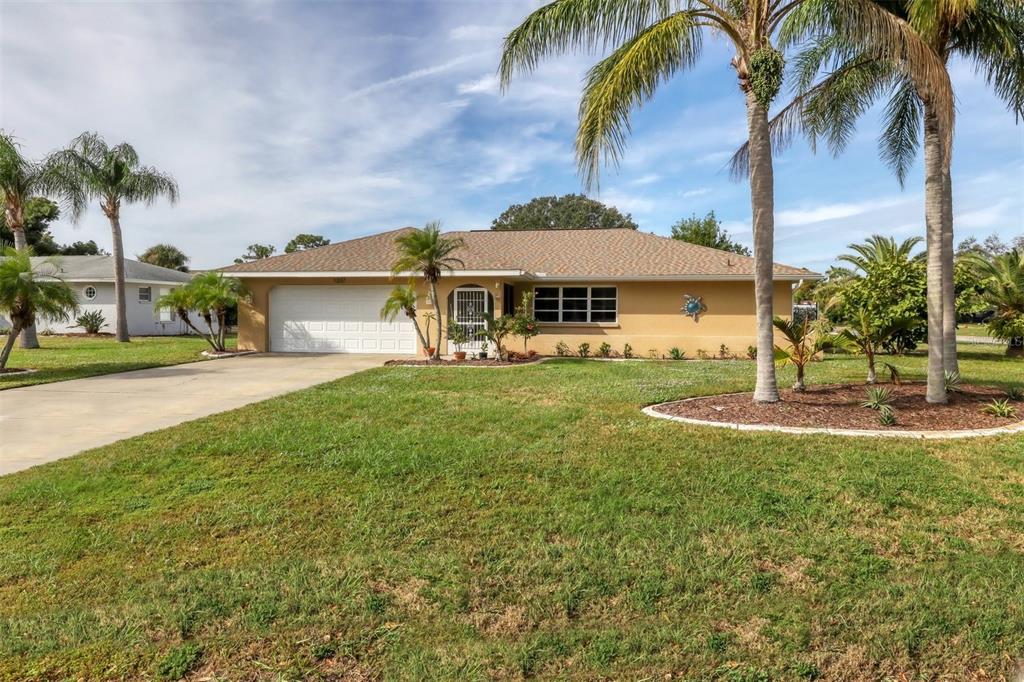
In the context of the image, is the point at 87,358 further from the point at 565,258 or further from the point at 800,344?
Result: the point at 800,344

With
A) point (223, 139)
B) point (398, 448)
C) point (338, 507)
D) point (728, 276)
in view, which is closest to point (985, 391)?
point (728, 276)

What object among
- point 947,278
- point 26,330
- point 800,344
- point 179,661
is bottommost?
point 179,661

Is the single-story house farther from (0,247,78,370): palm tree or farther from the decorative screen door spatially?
(0,247,78,370): palm tree

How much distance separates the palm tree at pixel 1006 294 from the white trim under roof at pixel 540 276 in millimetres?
6834

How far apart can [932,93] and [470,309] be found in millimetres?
13337

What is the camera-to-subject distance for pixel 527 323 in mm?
16578

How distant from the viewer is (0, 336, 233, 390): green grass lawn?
13.1 m

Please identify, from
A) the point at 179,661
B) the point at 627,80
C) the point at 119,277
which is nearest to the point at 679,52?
the point at 627,80

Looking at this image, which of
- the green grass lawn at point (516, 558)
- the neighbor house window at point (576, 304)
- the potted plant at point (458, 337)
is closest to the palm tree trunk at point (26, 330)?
the potted plant at point (458, 337)

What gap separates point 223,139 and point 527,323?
993cm

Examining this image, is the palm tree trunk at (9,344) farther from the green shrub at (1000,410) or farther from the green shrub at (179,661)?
the green shrub at (1000,410)

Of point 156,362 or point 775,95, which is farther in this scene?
point 156,362

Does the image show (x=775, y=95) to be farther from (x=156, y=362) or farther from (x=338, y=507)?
(x=156, y=362)

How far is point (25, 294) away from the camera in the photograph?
41.6ft
